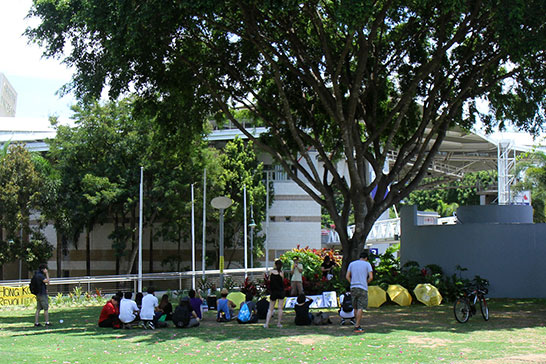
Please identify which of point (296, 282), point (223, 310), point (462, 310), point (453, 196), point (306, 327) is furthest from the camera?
point (453, 196)

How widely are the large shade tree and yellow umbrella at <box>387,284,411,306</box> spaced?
214cm

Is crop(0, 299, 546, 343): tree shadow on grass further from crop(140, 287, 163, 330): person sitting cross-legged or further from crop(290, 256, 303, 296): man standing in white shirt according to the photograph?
crop(290, 256, 303, 296): man standing in white shirt

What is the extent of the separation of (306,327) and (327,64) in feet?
32.2

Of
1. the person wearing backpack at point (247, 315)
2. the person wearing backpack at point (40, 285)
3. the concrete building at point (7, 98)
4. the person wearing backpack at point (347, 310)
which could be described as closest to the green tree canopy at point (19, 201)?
the person wearing backpack at point (40, 285)

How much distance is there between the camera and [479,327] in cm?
1527

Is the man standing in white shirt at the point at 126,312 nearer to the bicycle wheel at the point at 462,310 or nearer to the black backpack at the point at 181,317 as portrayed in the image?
the black backpack at the point at 181,317

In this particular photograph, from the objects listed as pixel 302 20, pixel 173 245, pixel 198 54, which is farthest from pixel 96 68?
pixel 173 245

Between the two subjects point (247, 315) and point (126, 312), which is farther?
point (247, 315)

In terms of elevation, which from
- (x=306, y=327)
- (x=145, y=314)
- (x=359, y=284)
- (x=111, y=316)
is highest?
(x=359, y=284)

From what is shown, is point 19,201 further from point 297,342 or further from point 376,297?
point 297,342

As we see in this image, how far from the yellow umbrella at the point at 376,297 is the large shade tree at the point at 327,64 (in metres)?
2.12

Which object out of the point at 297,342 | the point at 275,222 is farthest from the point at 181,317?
the point at 275,222

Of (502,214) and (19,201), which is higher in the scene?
(19,201)

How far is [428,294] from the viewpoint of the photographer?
21.4 meters
